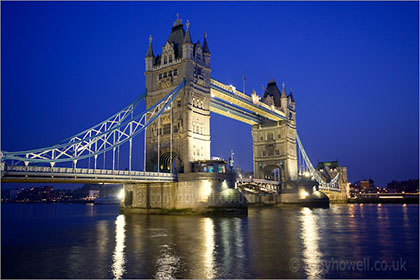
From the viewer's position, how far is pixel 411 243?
69.1ft

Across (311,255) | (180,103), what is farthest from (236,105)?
(311,255)

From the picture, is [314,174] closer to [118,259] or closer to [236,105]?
[236,105]

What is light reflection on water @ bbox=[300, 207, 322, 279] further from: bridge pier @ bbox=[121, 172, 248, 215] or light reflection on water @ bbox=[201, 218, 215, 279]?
bridge pier @ bbox=[121, 172, 248, 215]

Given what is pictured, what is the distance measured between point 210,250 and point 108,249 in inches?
221

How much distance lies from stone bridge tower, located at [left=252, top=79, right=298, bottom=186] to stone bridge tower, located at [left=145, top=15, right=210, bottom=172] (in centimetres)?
3033

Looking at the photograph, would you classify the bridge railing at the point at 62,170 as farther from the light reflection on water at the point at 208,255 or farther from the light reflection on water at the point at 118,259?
the light reflection on water at the point at 208,255

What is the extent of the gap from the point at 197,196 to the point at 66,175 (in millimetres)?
16554

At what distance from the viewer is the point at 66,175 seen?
106ft

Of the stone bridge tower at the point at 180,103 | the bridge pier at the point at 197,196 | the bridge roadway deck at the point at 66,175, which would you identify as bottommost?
the bridge pier at the point at 197,196

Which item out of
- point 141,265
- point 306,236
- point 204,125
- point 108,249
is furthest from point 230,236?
point 204,125

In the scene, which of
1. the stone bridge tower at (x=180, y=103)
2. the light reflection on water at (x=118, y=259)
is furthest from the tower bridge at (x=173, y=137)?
the light reflection on water at (x=118, y=259)

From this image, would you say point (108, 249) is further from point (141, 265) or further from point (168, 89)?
point (168, 89)

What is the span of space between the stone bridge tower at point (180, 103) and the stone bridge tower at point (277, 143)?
3033cm

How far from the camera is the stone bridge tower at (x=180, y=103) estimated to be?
4741 cm
